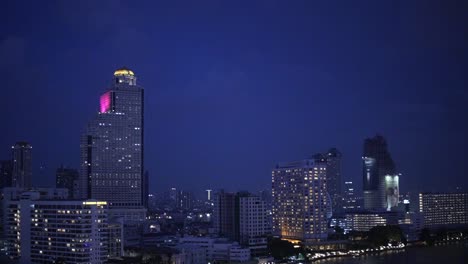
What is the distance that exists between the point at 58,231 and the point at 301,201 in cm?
1935

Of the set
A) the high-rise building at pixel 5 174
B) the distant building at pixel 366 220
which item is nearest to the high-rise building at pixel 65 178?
the high-rise building at pixel 5 174

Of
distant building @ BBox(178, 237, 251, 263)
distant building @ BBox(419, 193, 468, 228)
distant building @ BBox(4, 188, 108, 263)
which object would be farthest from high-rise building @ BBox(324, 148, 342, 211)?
distant building @ BBox(4, 188, 108, 263)

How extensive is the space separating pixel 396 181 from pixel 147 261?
47.0 metres

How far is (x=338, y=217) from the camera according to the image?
57656mm

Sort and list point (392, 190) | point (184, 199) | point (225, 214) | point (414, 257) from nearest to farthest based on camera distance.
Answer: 1. point (414, 257)
2. point (225, 214)
3. point (392, 190)
4. point (184, 199)

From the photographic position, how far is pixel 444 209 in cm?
6069

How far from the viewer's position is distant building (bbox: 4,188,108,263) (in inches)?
1020

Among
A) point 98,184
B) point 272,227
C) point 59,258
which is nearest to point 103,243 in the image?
point 59,258

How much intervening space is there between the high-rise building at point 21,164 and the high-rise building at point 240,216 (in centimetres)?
1244

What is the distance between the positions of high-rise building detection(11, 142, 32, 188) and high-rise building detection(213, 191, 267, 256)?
12440mm

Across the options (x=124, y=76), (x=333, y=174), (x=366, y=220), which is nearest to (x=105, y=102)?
(x=124, y=76)

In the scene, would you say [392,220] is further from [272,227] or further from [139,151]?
[139,151]

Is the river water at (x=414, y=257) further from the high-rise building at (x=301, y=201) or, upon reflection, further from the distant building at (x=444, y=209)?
the distant building at (x=444, y=209)

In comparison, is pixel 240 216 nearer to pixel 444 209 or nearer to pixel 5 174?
pixel 5 174
